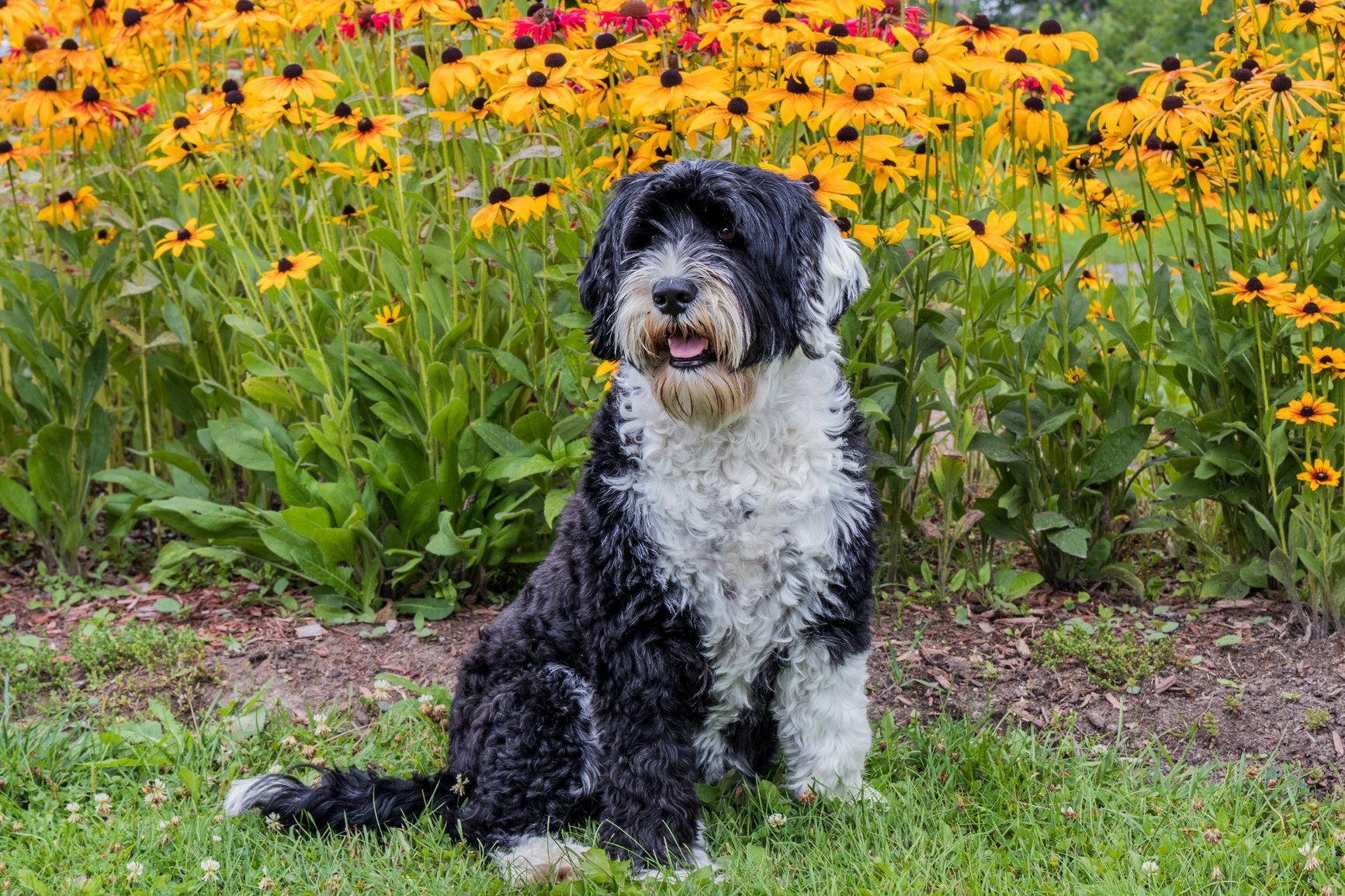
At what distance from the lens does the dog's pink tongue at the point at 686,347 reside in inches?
103

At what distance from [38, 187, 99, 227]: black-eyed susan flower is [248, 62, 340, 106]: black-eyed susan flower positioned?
1033 millimetres

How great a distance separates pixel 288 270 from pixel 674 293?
68.6 inches

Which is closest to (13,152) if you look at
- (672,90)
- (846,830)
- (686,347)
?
(672,90)

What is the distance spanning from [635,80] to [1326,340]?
2.12 m

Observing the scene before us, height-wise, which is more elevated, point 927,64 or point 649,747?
point 927,64

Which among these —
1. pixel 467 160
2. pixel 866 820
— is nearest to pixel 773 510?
pixel 866 820

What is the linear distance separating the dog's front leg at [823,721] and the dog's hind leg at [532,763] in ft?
1.54

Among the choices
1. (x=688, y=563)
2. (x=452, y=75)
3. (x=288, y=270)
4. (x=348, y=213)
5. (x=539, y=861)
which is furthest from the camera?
(x=348, y=213)

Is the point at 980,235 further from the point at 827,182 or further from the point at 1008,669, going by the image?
the point at 1008,669

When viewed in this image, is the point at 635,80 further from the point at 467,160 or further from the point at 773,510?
the point at 773,510

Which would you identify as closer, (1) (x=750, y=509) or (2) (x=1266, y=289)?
(1) (x=750, y=509)

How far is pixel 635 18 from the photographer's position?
3.64 meters

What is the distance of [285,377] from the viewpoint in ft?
14.6

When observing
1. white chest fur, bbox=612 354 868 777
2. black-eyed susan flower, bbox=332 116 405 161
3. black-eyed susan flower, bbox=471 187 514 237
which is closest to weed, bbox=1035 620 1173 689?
white chest fur, bbox=612 354 868 777
